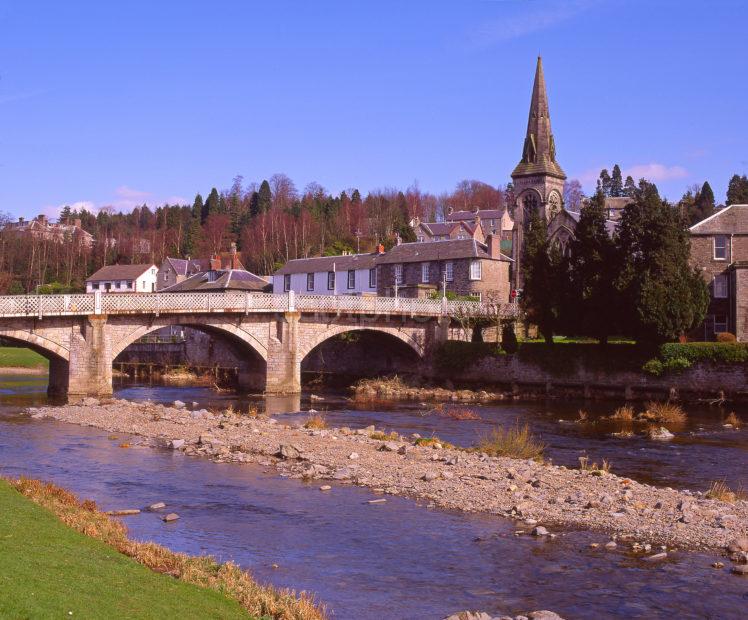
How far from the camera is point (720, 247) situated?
6341 centimetres

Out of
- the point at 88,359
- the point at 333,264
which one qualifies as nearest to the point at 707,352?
the point at 88,359

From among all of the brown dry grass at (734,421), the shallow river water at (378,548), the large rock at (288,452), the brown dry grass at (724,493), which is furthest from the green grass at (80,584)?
the brown dry grass at (734,421)

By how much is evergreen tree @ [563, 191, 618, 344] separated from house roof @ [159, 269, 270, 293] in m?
37.0

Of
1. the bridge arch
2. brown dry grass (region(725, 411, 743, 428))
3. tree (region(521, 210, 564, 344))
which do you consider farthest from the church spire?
brown dry grass (region(725, 411, 743, 428))

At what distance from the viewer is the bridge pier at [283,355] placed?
5476cm

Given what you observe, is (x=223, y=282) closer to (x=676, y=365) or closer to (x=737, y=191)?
(x=676, y=365)

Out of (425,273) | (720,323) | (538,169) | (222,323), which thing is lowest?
(222,323)

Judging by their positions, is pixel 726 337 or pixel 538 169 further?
pixel 538 169

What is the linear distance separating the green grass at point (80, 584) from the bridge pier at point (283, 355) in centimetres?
3950

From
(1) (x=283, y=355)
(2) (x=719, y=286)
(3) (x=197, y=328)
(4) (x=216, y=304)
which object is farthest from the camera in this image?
(2) (x=719, y=286)

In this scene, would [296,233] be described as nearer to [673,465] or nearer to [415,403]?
[415,403]

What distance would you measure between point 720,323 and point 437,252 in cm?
2719

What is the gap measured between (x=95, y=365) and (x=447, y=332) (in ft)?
91.3

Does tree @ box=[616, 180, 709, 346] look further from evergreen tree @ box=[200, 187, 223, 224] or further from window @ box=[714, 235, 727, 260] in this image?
evergreen tree @ box=[200, 187, 223, 224]
